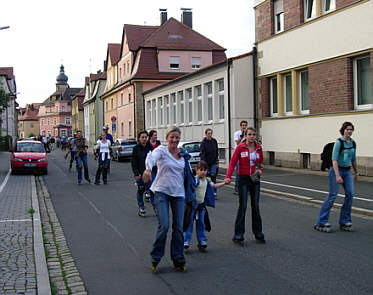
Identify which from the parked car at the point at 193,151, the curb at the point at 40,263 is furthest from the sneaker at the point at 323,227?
the parked car at the point at 193,151

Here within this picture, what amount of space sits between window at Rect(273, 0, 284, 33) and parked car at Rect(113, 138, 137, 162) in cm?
1436

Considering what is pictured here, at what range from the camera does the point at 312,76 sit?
19609mm

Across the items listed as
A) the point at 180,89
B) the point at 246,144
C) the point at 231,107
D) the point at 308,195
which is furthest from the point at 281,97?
the point at 246,144

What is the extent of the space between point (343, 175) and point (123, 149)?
26047 millimetres

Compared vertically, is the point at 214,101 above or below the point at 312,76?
below

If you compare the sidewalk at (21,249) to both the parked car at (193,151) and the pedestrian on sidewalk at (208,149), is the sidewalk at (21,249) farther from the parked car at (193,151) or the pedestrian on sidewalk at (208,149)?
the parked car at (193,151)

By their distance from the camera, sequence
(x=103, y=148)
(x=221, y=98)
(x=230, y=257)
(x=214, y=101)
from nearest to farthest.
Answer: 1. (x=230, y=257)
2. (x=103, y=148)
3. (x=221, y=98)
4. (x=214, y=101)

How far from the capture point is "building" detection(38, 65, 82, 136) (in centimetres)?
14000

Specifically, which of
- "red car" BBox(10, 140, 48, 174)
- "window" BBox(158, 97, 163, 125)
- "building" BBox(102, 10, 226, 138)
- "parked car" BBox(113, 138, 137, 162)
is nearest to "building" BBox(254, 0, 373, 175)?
"red car" BBox(10, 140, 48, 174)

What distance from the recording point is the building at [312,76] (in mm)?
16969

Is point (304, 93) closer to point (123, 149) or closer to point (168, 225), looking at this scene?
Answer: point (168, 225)

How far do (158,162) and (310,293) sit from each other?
2.30 metres

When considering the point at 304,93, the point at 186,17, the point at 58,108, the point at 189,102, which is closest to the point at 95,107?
the point at 186,17

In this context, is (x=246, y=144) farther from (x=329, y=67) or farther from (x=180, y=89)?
(x=180, y=89)
